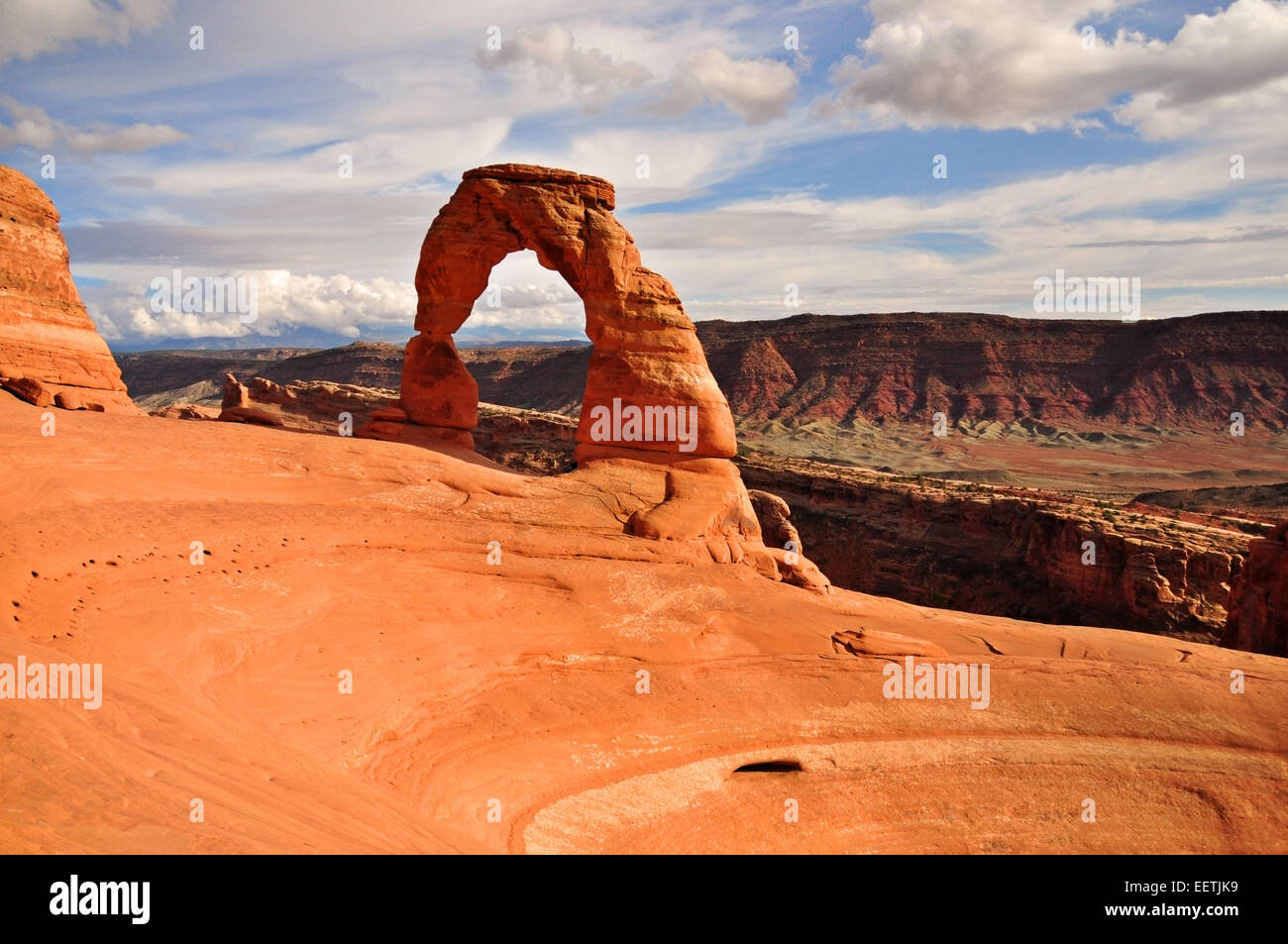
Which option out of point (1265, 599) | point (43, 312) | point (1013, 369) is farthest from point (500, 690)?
point (1013, 369)

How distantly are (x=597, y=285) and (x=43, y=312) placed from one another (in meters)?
15.1

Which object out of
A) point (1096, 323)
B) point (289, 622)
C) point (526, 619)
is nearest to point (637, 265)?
point (526, 619)

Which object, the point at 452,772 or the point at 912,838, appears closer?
the point at 452,772

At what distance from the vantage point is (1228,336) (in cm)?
11025

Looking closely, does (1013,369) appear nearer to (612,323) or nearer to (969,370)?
(969,370)

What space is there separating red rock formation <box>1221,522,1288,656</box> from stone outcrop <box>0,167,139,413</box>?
3015 cm

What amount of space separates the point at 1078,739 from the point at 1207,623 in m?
22.4

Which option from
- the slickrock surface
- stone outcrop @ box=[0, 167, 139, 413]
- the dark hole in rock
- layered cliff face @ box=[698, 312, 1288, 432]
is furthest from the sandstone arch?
layered cliff face @ box=[698, 312, 1288, 432]

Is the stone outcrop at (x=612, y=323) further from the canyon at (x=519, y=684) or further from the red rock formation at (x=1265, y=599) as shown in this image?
the red rock formation at (x=1265, y=599)

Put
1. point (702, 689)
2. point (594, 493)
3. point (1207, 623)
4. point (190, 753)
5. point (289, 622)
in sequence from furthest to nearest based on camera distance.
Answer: point (1207, 623) → point (594, 493) → point (702, 689) → point (289, 622) → point (190, 753)

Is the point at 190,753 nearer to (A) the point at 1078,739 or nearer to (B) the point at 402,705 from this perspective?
(B) the point at 402,705

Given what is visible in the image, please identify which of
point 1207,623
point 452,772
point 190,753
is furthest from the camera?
point 1207,623

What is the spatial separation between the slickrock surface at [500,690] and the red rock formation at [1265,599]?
7256 millimetres

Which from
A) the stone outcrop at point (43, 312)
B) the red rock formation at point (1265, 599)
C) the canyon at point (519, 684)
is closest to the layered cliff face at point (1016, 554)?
the red rock formation at point (1265, 599)
